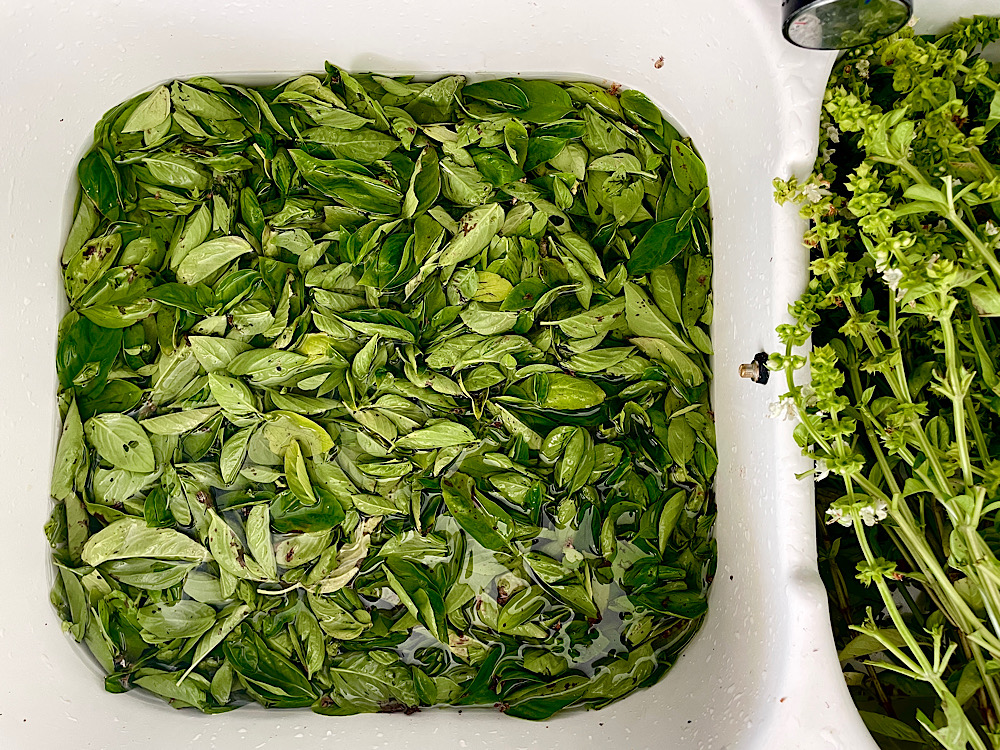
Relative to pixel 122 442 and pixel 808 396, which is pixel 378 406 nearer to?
pixel 122 442

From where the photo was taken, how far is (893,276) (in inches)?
25.8

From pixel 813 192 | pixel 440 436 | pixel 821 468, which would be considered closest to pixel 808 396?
pixel 821 468

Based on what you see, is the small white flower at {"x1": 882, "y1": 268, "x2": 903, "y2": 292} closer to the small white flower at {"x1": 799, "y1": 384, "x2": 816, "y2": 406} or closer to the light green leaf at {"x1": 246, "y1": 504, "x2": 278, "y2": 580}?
the small white flower at {"x1": 799, "y1": 384, "x2": 816, "y2": 406}

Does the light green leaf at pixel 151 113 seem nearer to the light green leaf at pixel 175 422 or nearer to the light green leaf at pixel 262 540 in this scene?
the light green leaf at pixel 175 422

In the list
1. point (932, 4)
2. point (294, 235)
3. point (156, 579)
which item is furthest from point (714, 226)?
point (156, 579)

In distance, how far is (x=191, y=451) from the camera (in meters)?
1.03

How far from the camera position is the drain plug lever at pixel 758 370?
0.90m

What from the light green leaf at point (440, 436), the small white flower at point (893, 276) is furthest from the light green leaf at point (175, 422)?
the small white flower at point (893, 276)

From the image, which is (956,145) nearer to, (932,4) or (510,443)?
(932,4)

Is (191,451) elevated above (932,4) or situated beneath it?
situated beneath

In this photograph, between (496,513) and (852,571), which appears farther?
(496,513)

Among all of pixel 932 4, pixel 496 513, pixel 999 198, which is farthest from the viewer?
pixel 496 513

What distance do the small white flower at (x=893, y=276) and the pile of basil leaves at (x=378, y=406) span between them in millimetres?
381

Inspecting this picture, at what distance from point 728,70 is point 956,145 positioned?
0.34m
